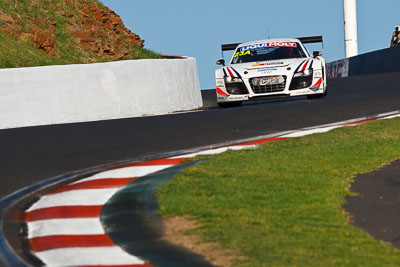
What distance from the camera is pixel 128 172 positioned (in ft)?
27.3

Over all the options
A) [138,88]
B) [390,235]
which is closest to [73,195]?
[390,235]

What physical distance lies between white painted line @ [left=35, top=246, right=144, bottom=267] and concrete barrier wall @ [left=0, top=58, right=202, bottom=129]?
36.5ft

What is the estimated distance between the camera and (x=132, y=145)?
10812mm

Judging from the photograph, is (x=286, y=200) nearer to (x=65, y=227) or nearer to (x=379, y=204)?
(x=379, y=204)

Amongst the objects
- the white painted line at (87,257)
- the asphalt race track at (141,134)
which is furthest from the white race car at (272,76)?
the white painted line at (87,257)

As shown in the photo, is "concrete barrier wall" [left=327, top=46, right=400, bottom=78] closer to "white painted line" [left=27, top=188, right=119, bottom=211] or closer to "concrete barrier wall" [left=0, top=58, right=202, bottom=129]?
"concrete barrier wall" [left=0, top=58, right=202, bottom=129]

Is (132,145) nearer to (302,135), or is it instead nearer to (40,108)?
(302,135)

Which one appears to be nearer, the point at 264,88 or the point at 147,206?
the point at 147,206

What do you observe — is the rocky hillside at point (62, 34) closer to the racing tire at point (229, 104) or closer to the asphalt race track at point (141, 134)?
the racing tire at point (229, 104)

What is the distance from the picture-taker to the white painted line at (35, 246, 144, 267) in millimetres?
5091

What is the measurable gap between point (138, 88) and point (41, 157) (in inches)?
323

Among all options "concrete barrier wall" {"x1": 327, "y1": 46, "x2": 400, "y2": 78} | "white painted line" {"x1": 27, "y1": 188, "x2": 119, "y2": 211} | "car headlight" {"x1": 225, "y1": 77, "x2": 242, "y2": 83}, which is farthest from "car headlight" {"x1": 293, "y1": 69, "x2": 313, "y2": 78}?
"concrete barrier wall" {"x1": 327, "y1": 46, "x2": 400, "y2": 78}

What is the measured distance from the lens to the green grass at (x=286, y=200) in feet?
16.5

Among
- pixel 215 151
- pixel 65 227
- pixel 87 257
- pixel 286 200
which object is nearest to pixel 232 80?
pixel 215 151
